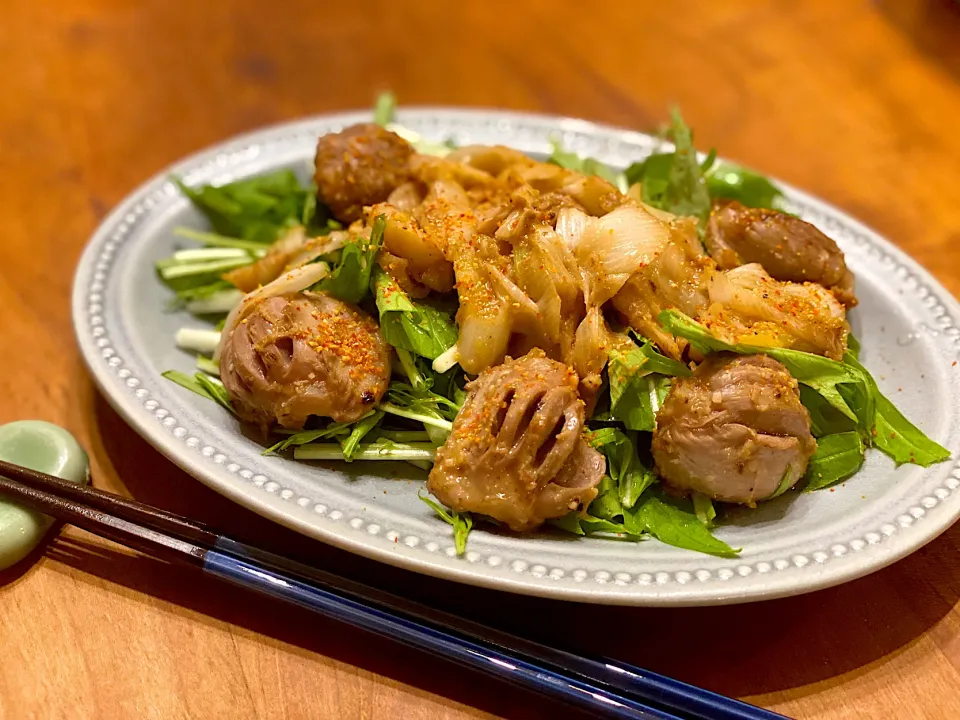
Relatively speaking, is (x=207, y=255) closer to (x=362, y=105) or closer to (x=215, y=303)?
(x=215, y=303)

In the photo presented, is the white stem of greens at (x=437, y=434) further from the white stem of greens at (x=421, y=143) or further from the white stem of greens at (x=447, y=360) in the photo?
the white stem of greens at (x=421, y=143)

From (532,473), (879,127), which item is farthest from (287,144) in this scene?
(879,127)

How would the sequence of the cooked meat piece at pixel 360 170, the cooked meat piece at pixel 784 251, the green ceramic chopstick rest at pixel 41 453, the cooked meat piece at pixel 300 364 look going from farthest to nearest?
the cooked meat piece at pixel 360 170
the cooked meat piece at pixel 784 251
the cooked meat piece at pixel 300 364
the green ceramic chopstick rest at pixel 41 453

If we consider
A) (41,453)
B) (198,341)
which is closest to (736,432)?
(198,341)

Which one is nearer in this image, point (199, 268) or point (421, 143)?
point (199, 268)

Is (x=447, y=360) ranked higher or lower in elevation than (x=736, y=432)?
lower

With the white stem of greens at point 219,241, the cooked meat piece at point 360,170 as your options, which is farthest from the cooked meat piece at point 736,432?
the white stem of greens at point 219,241

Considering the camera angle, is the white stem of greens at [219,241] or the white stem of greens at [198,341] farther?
the white stem of greens at [219,241]
